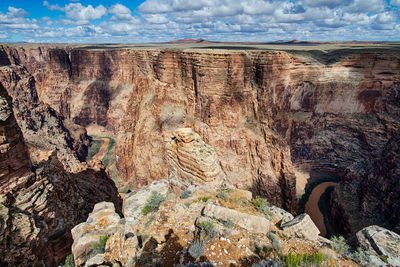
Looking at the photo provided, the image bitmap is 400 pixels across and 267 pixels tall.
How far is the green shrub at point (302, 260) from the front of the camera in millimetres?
6752

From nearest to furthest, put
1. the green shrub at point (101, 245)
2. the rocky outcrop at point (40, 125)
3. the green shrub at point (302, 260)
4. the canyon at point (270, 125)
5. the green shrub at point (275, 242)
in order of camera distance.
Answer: the green shrub at point (302, 260), the green shrub at point (275, 242), the green shrub at point (101, 245), the canyon at point (270, 125), the rocky outcrop at point (40, 125)

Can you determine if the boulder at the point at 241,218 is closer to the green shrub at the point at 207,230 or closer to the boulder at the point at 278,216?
the green shrub at the point at 207,230

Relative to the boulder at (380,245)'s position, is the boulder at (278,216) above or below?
below

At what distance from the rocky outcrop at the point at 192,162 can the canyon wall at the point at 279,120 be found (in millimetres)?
4685

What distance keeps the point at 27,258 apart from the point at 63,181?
522cm

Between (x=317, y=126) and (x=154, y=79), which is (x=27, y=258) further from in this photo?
(x=317, y=126)

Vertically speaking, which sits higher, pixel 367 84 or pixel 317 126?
pixel 367 84

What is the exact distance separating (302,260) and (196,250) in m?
3.18

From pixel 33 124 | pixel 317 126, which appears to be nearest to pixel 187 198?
pixel 317 126

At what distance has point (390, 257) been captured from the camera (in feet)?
25.5

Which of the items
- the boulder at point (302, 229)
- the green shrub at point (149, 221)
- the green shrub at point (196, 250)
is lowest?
the green shrub at point (149, 221)

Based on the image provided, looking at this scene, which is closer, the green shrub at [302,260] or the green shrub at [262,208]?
the green shrub at [302,260]

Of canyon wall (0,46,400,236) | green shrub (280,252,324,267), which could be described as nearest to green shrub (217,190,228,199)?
green shrub (280,252,324,267)

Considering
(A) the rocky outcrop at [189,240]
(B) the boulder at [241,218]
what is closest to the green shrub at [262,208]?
(A) the rocky outcrop at [189,240]
